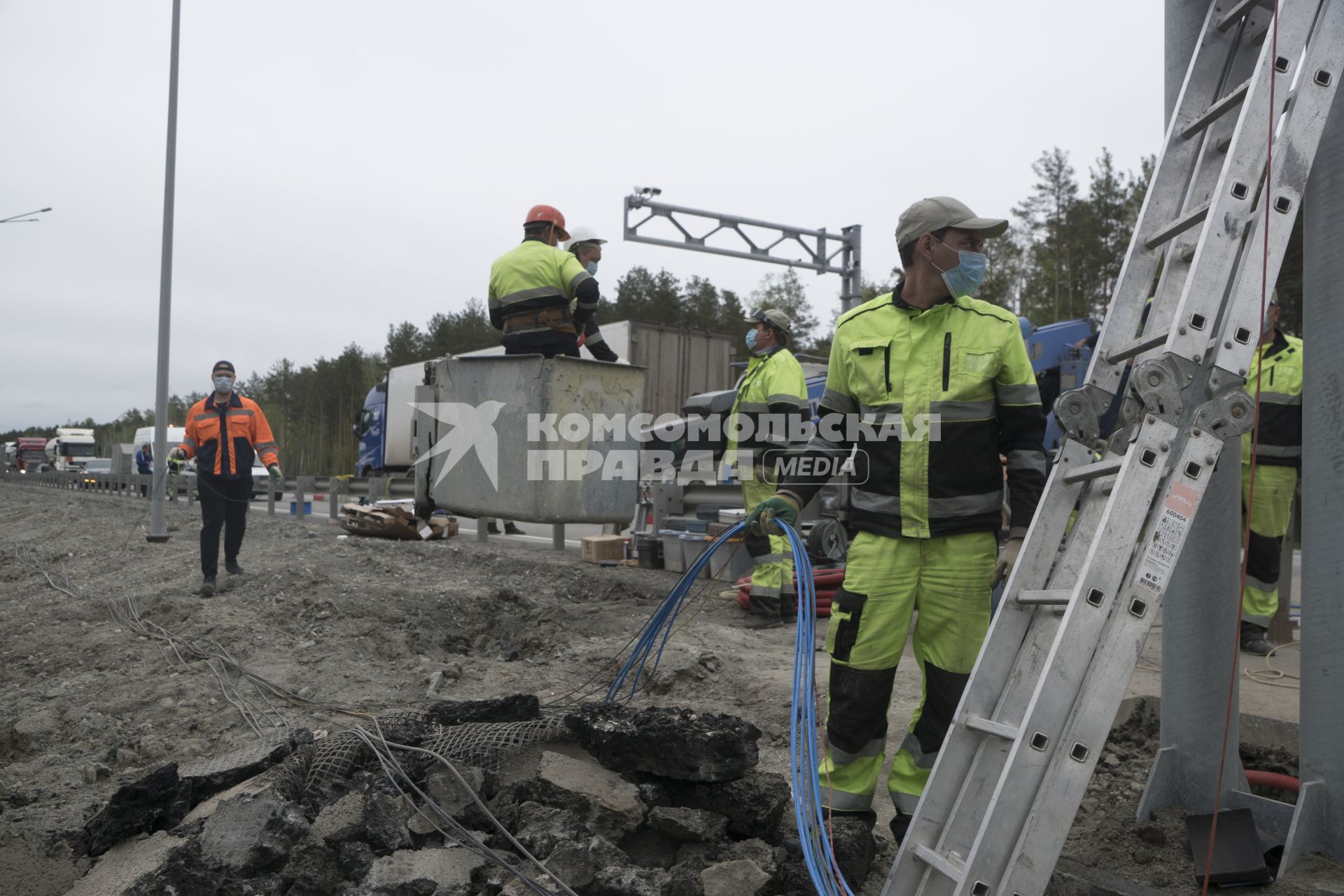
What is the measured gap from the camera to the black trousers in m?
8.66

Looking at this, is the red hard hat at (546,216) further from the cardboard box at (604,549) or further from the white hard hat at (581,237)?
the cardboard box at (604,549)

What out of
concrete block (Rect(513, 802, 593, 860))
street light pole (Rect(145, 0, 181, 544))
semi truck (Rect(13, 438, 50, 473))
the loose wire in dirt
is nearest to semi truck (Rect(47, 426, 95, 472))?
semi truck (Rect(13, 438, 50, 473))

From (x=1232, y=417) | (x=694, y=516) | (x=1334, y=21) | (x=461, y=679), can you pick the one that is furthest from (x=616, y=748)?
(x=694, y=516)

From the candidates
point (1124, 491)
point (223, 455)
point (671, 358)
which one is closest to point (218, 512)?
point (223, 455)

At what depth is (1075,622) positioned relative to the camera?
2.42m

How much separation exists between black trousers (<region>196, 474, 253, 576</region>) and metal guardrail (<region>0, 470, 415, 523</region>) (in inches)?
72.4

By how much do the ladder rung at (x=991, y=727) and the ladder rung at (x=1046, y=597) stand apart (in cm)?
34

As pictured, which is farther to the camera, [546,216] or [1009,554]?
[546,216]

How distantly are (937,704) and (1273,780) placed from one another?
149 cm

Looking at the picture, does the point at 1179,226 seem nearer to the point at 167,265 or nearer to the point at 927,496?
the point at 927,496

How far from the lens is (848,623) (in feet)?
10.5

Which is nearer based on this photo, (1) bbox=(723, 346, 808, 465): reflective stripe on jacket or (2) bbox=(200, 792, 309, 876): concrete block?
(2) bbox=(200, 792, 309, 876): concrete block

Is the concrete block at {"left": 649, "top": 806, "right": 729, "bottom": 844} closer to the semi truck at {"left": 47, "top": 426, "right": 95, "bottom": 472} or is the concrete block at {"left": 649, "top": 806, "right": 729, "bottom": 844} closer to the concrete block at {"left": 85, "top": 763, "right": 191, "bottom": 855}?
the concrete block at {"left": 85, "top": 763, "right": 191, "bottom": 855}

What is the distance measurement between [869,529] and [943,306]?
764 mm
